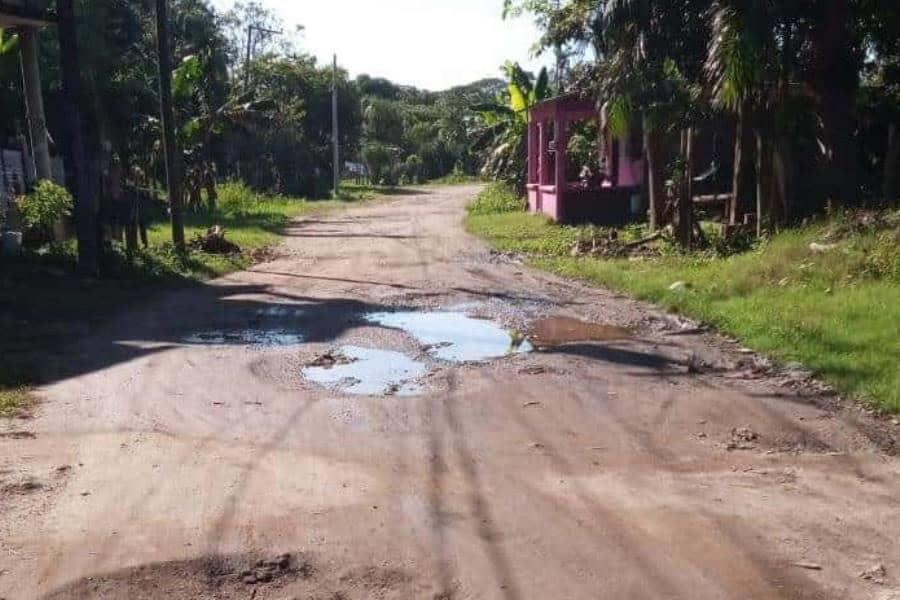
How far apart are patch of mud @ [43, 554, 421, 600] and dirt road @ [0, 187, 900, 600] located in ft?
0.04

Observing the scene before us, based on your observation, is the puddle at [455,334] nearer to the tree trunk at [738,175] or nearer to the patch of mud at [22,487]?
the patch of mud at [22,487]

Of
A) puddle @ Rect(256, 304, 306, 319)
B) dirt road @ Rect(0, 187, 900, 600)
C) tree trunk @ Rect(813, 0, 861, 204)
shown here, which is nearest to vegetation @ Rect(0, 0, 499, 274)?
puddle @ Rect(256, 304, 306, 319)

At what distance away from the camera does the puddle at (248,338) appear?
9.84 meters

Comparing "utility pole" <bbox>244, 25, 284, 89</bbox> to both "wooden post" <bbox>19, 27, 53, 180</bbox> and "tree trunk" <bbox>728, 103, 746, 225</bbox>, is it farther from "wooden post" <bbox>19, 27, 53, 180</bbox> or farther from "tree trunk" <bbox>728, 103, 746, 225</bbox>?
"tree trunk" <bbox>728, 103, 746, 225</bbox>

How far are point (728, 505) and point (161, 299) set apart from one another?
9878 mm

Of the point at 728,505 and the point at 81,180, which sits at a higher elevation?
the point at 81,180

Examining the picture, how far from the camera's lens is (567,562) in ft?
14.0

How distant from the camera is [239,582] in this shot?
4121 mm

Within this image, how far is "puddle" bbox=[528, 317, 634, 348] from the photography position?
9719 mm

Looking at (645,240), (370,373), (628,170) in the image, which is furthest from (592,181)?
(370,373)

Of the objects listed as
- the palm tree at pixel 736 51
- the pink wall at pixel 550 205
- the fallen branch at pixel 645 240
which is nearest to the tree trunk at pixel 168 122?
the fallen branch at pixel 645 240

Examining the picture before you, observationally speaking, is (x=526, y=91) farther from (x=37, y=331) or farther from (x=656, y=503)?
(x=656, y=503)

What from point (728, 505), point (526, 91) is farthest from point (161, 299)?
point (526, 91)

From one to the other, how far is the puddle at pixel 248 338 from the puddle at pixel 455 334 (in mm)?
1211
